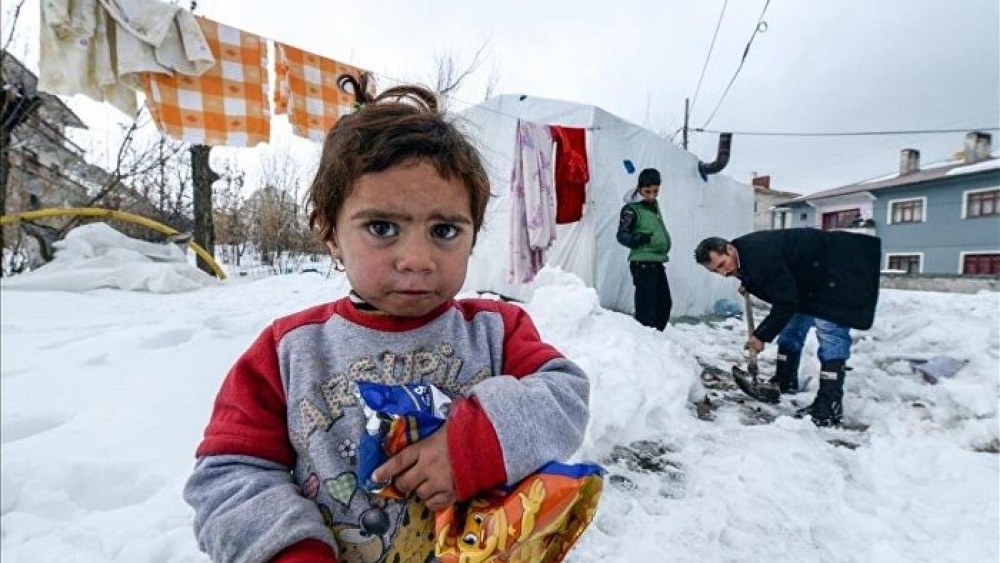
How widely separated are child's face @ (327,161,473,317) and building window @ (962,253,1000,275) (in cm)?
2620

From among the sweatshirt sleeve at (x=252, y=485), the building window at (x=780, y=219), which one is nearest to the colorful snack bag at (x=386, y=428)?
the sweatshirt sleeve at (x=252, y=485)

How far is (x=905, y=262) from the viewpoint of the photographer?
2127cm

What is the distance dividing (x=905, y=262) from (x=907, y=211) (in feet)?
7.62

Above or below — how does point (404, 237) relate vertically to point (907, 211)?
below

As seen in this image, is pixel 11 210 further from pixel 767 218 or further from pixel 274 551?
pixel 767 218

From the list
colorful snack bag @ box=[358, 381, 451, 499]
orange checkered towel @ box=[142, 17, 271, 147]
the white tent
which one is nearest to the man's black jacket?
the white tent

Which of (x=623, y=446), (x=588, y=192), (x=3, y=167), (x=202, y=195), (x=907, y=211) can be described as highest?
(x=907, y=211)

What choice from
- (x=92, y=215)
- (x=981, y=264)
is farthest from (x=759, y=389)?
(x=981, y=264)

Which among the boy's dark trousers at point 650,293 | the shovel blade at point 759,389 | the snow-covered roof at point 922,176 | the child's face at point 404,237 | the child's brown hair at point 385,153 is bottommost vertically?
the shovel blade at point 759,389

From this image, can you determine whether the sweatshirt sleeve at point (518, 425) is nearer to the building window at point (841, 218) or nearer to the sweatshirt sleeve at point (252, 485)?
the sweatshirt sleeve at point (252, 485)

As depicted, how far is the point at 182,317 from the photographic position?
329cm

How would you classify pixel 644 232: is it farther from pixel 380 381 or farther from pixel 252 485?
pixel 252 485

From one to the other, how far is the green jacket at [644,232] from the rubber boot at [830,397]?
1.62 meters

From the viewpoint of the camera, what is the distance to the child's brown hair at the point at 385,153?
0.77m
